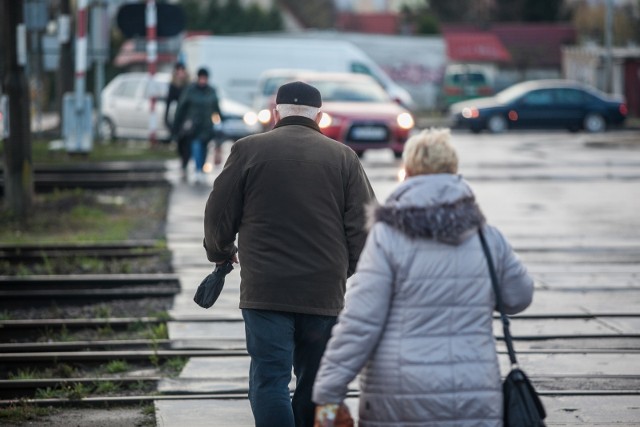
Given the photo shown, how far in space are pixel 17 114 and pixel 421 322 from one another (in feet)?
37.3

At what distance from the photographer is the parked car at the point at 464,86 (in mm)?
49781

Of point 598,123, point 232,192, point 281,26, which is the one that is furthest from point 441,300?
point 281,26

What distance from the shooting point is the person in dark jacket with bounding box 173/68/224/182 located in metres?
19.2

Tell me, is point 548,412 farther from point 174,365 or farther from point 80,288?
point 80,288

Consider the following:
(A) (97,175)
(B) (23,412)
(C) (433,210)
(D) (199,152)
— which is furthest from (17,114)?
(C) (433,210)

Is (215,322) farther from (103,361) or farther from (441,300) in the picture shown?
(441,300)

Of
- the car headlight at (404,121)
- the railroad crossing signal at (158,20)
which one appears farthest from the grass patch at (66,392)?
the railroad crossing signal at (158,20)

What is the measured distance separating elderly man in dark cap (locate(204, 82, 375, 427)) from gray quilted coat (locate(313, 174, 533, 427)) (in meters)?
1.07

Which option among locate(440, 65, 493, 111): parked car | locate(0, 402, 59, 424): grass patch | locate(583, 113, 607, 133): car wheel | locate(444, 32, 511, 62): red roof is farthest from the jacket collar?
locate(444, 32, 511, 62): red roof

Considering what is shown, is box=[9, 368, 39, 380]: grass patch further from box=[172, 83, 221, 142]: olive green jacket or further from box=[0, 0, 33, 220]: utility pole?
box=[172, 83, 221, 142]: olive green jacket

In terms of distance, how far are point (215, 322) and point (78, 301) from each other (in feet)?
5.20

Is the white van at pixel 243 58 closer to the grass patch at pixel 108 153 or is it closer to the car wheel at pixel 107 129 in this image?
the car wheel at pixel 107 129

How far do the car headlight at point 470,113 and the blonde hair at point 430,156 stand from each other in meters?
33.2

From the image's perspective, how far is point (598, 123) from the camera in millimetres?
37562
